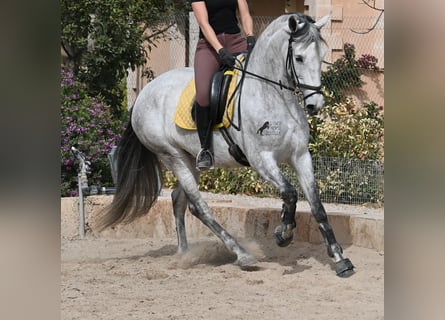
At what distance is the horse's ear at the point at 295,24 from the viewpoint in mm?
5621

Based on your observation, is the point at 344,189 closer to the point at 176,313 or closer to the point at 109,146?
the point at 109,146

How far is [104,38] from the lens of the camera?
36.3ft

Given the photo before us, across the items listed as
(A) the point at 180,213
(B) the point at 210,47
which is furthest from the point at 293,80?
(A) the point at 180,213

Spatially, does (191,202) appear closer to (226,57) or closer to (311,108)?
(226,57)

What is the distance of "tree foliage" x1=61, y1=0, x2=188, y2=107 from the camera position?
36.4 ft

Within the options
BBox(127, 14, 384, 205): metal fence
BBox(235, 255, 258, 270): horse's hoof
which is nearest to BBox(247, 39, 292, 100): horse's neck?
Answer: BBox(235, 255, 258, 270): horse's hoof

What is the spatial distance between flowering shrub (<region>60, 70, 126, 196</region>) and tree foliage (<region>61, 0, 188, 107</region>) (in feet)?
5.17

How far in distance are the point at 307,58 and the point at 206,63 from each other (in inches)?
37.1

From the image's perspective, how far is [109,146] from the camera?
9.40m

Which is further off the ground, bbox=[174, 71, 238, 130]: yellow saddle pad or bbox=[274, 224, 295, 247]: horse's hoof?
bbox=[174, 71, 238, 130]: yellow saddle pad

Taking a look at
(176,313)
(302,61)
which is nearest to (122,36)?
(302,61)

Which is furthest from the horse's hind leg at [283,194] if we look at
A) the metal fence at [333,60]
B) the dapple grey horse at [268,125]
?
the metal fence at [333,60]

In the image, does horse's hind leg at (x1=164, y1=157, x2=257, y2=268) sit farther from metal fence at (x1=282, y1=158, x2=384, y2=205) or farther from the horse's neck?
metal fence at (x1=282, y1=158, x2=384, y2=205)
